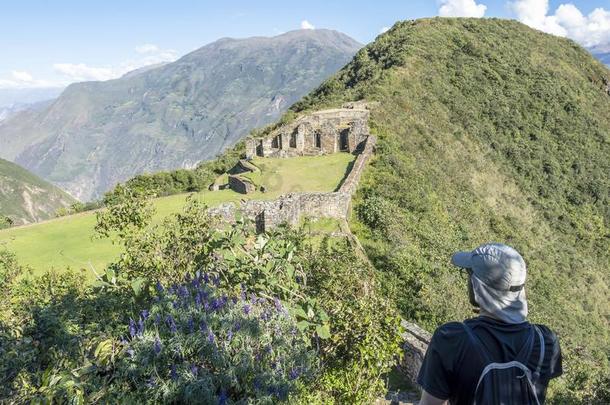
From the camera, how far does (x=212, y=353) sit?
4531 mm

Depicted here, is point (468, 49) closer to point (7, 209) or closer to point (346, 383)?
point (346, 383)

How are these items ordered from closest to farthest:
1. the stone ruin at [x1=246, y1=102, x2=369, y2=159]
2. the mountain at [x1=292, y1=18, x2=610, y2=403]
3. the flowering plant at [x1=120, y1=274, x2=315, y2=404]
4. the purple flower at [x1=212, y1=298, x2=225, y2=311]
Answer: the flowering plant at [x1=120, y1=274, x2=315, y2=404] < the purple flower at [x1=212, y1=298, x2=225, y2=311] < the mountain at [x1=292, y1=18, x2=610, y2=403] < the stone ruin at [x1=246, y1=102, x2=369, y2=159]

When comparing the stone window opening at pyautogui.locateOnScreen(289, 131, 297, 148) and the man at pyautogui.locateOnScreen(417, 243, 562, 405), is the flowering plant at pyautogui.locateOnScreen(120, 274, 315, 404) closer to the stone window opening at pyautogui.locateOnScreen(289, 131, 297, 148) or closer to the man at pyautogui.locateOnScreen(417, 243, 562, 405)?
the man at pyautogui.locateOnScreen(417, 243, 562, 405)

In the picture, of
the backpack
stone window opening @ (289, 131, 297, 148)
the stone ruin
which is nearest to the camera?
the backpack

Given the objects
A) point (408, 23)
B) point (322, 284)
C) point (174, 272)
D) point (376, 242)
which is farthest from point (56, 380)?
point (408, 23)

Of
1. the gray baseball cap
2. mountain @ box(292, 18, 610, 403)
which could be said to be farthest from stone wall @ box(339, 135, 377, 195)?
the gray baseball cap

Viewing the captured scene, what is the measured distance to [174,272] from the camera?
22.9ft

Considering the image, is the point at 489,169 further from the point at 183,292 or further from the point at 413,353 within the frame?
the point at 183,292

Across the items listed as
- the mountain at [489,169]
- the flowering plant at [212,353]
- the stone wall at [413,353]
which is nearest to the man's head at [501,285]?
the flowering plant at [212,353]

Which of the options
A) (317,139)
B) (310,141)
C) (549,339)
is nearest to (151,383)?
(549,339)

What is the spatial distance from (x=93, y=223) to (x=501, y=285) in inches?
735

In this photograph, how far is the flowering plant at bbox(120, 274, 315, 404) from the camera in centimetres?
427

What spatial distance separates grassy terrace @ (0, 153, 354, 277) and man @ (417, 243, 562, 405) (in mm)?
8061

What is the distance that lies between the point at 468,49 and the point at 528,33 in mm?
17275
